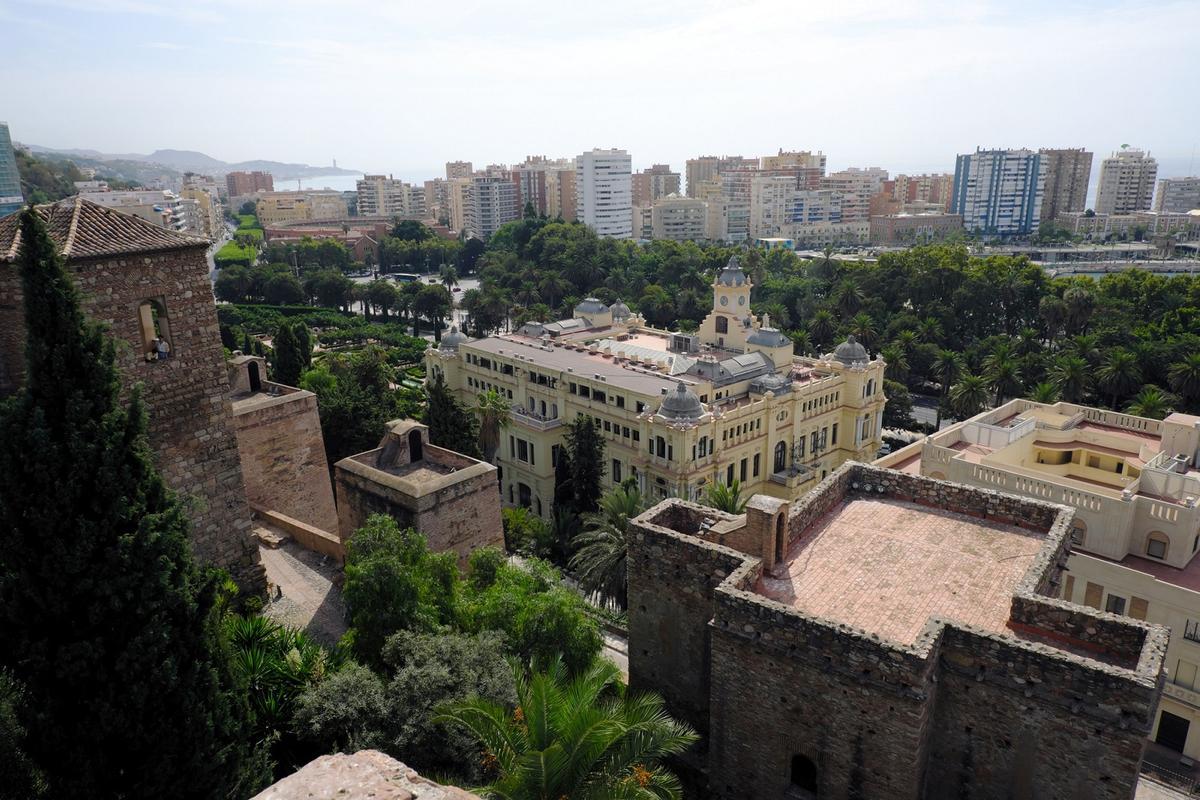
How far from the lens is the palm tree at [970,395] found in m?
58.2

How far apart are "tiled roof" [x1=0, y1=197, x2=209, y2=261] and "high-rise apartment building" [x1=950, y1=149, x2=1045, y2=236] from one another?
197 m

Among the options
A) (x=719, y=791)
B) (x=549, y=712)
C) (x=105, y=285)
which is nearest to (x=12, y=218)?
(x=105, y=285)

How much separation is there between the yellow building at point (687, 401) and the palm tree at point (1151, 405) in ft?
51.5

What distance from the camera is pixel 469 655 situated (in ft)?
54.0

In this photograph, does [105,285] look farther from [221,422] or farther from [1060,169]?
[1060,169]

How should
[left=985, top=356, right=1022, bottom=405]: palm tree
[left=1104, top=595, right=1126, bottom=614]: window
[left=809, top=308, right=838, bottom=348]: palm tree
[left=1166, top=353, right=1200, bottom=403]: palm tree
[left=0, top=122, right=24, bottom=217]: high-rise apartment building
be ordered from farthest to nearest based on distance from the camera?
1. [left=0, top=122, right=24, bottom=217]: high-rise apartment building
2. [left=809, top=308, right=838, bottom=348]: palm tree
3. [left=985, top=356, right=1022, bottom=405]: palm tree
4. [left=1166, top=353, right=1200, bottom=403]: palm tree
5. [left=1104, top=595, right=1126, bottom=614]: window

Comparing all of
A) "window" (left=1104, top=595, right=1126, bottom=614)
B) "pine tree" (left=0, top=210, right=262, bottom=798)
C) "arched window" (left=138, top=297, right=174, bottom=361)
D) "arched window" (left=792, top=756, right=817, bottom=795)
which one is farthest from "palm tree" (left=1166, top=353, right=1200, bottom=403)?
"pine tree" (left=0, top=210, right=262, bottom=798)

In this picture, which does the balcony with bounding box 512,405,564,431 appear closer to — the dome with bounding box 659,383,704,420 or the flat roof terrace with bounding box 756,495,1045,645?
the dome with bounding box 659,383,704,420

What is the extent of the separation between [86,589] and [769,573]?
1260cm

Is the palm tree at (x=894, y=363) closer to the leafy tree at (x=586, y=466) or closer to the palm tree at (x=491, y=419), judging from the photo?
the leafy tree at (x=586, y=466)

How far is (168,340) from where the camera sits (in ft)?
60.5

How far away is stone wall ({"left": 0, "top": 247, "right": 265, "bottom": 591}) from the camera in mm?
16797

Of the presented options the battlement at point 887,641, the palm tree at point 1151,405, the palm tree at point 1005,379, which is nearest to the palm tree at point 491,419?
the battlement at point 887,641

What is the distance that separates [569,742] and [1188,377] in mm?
57911
